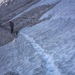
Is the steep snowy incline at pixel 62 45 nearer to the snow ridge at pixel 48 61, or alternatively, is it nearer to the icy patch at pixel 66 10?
the snow ridge at pixel 48 61

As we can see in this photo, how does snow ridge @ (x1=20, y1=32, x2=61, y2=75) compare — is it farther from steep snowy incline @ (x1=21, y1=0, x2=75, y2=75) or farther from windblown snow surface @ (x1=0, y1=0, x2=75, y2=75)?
steep snowy incline @ (x1=21, y1=0, x2=75, y2=75)

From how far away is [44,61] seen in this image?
579 inches

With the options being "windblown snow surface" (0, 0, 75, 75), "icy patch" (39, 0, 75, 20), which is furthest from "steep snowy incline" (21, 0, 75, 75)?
"icy patch" (39, 0, 75, 20)

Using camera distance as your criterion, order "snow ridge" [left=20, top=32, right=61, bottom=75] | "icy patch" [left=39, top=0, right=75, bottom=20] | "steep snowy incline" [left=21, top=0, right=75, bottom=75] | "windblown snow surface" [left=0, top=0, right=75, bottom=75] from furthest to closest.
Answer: "icy patch" [left=39, top=0, right=75, bottom=20] → "windblown snow surface" [left=0, top=0, right=75, bottom=75] → "snow ridge" [left=20, top=32, right=61, bottom=75] → "steep snowy incline" [left=21, top=0, right=75, bottom=75]

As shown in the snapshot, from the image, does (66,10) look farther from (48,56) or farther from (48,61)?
(48,61)

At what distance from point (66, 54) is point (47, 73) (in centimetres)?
180

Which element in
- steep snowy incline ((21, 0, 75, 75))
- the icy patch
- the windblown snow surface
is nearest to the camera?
steep snowy incline ((21, 0, 75, 75))

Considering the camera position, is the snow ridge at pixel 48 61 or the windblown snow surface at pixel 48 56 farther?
the windblown snow surface at pixel 48 56

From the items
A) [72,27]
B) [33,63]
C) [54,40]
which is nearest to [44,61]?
[33,63]

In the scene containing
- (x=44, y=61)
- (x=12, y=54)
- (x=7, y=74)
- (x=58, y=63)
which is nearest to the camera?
(x=58, y=63)

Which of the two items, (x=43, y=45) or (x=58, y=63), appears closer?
(x=58, y=63)

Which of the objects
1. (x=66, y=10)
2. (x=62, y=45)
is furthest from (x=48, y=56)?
(x=66, y=10)

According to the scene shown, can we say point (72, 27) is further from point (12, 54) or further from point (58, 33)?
point (12, 54)

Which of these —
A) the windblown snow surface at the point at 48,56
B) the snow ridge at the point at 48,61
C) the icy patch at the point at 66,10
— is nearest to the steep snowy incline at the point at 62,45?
the windblown snow surface at the point at 48,56
